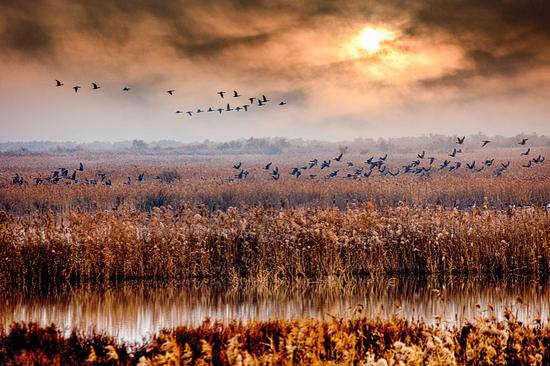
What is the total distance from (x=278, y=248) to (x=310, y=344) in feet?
37.7

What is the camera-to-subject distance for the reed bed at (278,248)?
20.7 m

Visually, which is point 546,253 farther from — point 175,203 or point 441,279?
point 175,203

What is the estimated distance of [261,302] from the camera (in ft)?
59.1

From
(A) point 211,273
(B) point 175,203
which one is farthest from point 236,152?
(A) point 211,273

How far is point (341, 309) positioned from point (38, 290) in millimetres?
9102

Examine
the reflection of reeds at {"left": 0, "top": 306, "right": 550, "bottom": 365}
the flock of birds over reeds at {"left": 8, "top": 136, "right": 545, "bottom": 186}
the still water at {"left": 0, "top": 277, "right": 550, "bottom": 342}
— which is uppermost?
the flock of birds over reeds at {"left": 8, "top": 136, "right": 545, "bottom": 186}

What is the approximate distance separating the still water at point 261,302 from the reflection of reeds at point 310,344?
11.3 ft

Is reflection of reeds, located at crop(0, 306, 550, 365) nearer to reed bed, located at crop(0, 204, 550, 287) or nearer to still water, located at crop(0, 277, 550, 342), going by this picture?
still water, located at crop(0, 277, 550, 342)

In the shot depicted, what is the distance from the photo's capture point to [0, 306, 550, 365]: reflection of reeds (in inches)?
396

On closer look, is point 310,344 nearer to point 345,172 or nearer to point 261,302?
point 261,302

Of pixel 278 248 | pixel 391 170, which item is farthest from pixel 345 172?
pixel 278 248

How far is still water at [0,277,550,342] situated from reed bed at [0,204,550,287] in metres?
0.94

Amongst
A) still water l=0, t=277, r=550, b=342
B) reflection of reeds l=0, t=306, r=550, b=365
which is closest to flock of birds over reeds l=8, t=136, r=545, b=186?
still water l=0, t=277, r=550, b=342

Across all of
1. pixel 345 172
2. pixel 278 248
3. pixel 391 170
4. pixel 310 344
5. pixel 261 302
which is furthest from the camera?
pixel 391 170
